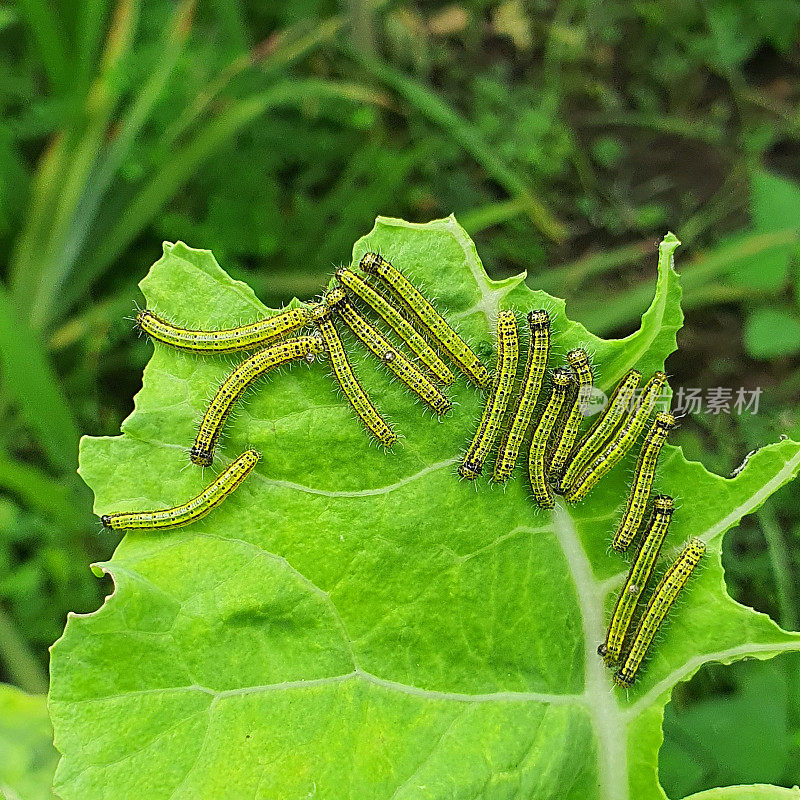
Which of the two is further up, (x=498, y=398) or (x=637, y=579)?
(x=498, y=398)

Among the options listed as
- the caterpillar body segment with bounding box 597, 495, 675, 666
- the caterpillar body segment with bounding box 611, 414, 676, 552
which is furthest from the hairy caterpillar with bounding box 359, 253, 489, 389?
the caterpillar body segment with bounding box 597, 495, 675, 666

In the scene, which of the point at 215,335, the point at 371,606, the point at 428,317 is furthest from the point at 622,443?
the point at 215,335

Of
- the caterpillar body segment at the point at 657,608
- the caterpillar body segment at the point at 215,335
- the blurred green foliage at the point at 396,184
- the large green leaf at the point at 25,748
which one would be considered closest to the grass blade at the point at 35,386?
the blurred green foliage at the point at 396,184

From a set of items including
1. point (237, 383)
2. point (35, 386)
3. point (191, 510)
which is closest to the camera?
point (191, 510)

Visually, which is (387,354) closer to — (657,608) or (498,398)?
(498,398)

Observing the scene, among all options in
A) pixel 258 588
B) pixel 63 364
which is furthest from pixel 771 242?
pixel 63 364
